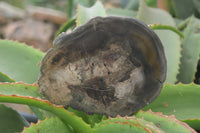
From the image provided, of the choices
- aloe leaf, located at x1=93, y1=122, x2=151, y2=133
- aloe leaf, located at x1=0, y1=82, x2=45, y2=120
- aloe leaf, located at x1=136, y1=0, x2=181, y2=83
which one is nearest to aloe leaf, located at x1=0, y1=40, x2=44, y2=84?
aloe leaf, located at x1=0, y1=82, x2=45, y2=120

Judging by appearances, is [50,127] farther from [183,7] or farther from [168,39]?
[183,7]

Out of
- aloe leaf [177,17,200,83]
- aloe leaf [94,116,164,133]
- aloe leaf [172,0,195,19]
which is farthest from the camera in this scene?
aloe leaf [172,0,195,19]

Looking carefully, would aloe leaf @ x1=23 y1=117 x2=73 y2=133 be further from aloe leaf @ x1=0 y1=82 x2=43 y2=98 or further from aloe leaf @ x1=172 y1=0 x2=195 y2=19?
aloe leaf @ x1=172 y1=0 x2=195 y2=19

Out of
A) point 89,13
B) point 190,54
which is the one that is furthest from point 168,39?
point 89,13

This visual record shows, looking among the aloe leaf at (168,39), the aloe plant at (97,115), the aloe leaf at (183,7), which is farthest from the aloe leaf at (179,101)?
the aloe leaf at (183,7)

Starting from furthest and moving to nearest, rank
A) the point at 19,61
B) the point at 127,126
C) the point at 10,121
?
1. the point at 19,61
2. the point at 10,121
3. the point at 127,126
